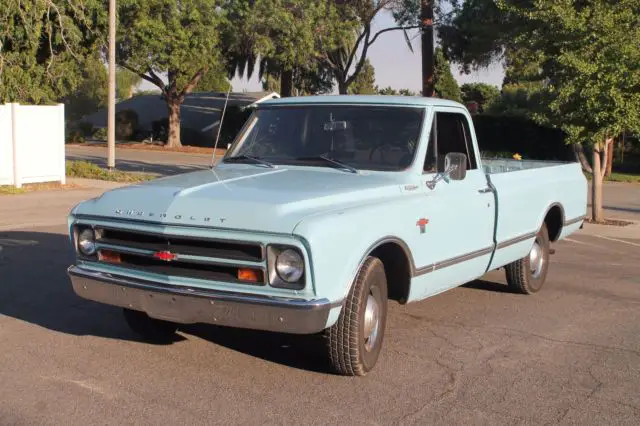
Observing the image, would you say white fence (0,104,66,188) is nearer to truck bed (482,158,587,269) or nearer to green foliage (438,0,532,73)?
green foliage (438,0,532,73)

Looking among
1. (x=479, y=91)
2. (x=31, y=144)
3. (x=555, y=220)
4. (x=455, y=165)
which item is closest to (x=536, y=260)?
(x=555, y=220)

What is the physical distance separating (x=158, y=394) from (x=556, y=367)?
2.94 m

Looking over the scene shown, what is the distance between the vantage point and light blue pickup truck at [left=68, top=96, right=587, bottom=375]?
195 inches

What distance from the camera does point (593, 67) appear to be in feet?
48.8

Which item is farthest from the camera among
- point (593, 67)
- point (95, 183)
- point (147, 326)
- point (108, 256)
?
point (95, 183)

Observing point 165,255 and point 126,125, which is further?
point 126,125

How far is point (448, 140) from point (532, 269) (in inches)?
91.1

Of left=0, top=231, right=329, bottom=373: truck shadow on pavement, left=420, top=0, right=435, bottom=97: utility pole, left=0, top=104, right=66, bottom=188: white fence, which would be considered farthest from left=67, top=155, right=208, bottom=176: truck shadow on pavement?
left=0, top=231, right=329, bottom=373: truck shadow on pavement

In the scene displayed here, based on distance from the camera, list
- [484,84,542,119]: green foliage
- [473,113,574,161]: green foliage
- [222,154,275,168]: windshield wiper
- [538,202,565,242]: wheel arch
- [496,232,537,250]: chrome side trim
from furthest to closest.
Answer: [484,84,542,119]: green foliage < [473,113,574,161]: green foliage < [538,202,565,242]: wheel arch < [496,232,537,250]: chrome side trim < [222,154,275,168]: windshield wiper

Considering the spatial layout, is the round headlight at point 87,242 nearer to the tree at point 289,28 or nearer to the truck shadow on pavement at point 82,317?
the truck shadow on pavement at point 82,317

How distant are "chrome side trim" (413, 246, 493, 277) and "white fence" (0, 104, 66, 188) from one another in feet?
47.1

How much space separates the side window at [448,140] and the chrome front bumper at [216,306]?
207 centimetres

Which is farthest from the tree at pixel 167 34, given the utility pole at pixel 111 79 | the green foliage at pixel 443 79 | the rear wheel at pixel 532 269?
the rear wheel at pixel 532 269

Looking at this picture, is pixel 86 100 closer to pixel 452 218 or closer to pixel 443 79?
pixel 443 79
